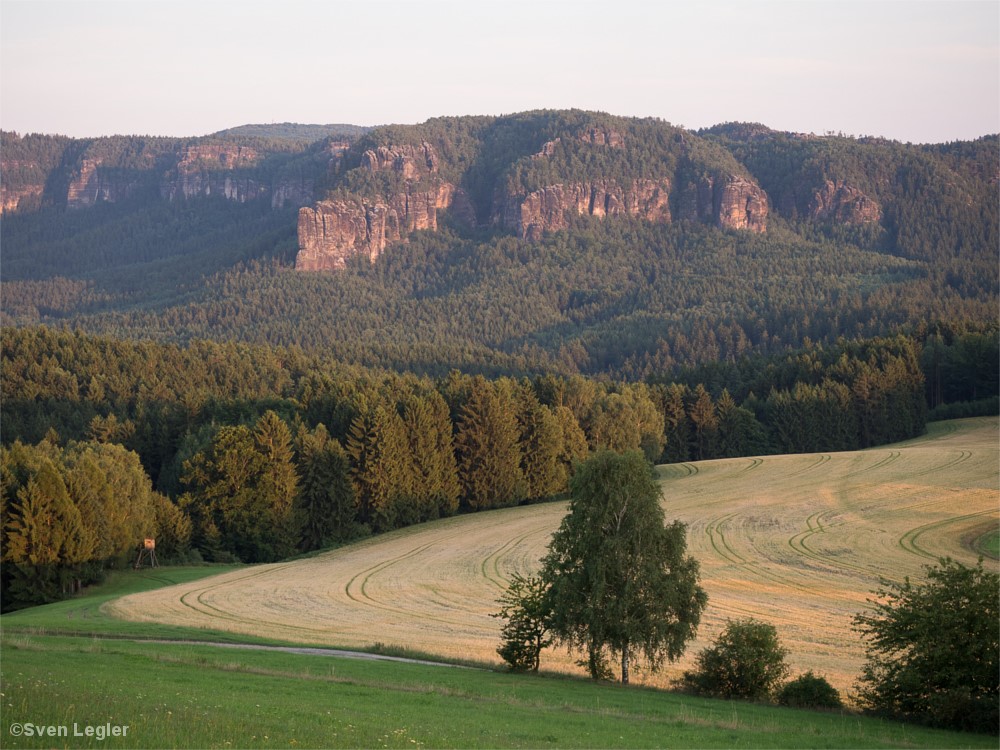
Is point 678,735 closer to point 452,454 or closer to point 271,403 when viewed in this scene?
point 452,454

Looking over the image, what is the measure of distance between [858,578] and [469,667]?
23.3m

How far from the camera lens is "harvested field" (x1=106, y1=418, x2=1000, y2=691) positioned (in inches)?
1607

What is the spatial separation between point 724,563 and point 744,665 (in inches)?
993

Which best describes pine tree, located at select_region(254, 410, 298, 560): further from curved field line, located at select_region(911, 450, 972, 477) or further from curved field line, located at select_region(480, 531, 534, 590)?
curved field line, located at select_region(911, 450, 972, 477)

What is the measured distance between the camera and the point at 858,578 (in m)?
48.7

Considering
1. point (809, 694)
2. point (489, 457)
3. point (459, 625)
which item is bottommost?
point (459, 625)

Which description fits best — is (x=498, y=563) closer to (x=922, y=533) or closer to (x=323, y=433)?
(x=922, y=533)

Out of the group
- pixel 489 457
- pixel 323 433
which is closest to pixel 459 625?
pixel 323 433

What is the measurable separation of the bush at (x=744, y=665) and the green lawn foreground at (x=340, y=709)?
4.47ft

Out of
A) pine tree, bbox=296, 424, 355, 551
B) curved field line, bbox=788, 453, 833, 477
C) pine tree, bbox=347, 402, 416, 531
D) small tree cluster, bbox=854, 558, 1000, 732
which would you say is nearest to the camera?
small tree cluster, bbox=854, 558, 1000, 732

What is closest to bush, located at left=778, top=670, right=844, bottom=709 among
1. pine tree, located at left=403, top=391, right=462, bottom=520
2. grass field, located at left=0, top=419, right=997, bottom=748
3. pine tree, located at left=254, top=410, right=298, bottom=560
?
grass field, located at left=0, top=419, right=997, bottom=748

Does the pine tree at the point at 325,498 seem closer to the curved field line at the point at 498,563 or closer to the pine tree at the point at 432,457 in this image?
the pine tree at the point at 432,457

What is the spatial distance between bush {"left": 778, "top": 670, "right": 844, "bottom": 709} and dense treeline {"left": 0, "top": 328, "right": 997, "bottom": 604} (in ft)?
140

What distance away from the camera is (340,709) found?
23047 millimetres
